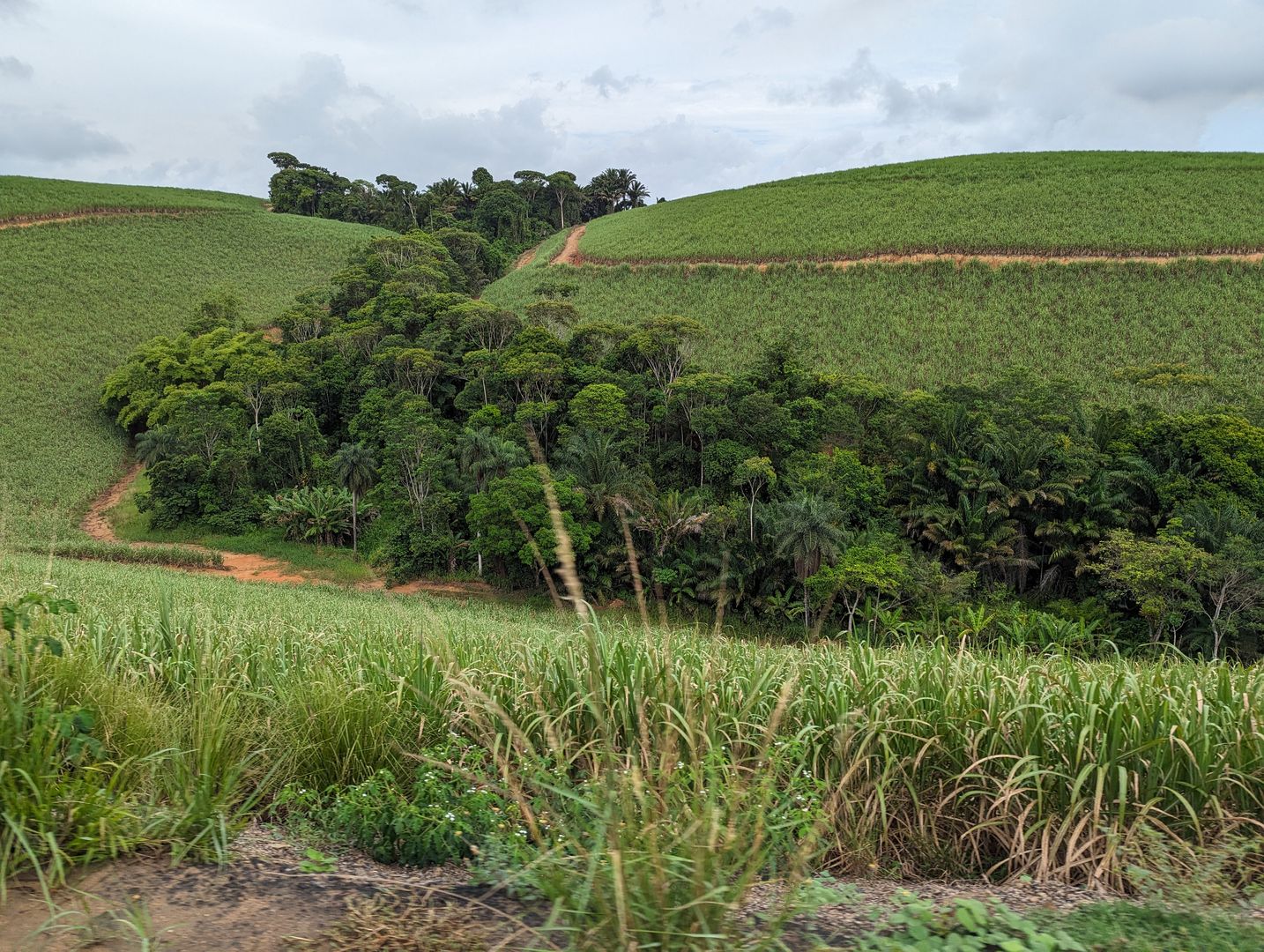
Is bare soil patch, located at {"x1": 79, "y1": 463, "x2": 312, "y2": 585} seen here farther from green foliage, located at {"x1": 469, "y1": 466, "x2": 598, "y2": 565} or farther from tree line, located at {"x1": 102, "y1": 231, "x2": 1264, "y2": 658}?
green foliage, located at {"x1": 469, "y1": 466, "x2": 598, "y2": 565}

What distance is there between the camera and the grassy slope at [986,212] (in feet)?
168

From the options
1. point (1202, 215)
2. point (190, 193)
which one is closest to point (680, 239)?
point (1202, 215)

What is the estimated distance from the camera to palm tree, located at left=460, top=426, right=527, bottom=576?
27.2 m

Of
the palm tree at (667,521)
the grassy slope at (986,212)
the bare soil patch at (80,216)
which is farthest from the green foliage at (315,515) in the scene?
the bare soil patch at (80,216)

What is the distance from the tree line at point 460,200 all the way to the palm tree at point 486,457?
55.2 m

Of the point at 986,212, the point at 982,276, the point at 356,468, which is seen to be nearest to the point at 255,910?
the point at 356,468

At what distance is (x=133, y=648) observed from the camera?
14.7 feet

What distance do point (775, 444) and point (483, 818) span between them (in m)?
25.9

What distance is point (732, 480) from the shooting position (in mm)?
26594

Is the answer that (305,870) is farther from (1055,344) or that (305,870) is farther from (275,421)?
(1055,344)

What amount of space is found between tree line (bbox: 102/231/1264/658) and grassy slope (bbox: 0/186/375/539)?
203 inches

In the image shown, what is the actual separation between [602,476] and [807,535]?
7.33 meters

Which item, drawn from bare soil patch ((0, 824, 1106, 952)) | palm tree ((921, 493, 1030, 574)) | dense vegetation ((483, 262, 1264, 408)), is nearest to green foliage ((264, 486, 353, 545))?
dense vegetation ((483, 262, 1264, 408))

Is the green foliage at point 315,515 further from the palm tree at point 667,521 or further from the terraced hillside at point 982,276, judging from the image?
the terraced hillside at point 982,276
